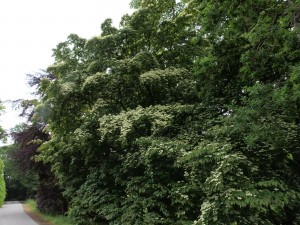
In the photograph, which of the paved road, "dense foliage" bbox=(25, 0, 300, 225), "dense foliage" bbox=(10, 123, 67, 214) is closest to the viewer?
"dense foliage" bbox=(25, 0, 300, 225)

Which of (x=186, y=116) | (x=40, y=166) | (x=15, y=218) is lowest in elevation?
(x=15, y=218)

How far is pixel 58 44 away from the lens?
1101 cm

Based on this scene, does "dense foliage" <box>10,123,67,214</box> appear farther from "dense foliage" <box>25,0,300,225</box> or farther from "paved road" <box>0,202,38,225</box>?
"dense foliage" <box>25,0,300,225</box>

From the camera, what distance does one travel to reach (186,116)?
27.1 feet

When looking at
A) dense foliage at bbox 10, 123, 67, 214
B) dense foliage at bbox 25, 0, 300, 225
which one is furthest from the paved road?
dense foliage at bbox 25, 0, 300, 225

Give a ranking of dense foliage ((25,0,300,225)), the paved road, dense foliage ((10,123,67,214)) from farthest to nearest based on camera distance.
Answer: dense foliage ((10,123,67,214)), the paved road, dense foliage ((25,0,300,225))

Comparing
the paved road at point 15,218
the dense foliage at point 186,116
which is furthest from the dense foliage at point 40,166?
the dense foliage at point 186,116

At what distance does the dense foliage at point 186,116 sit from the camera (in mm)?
5574

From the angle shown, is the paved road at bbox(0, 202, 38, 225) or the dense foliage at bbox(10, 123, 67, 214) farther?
the dense foliage at bbox(10, 123, 67, 214)

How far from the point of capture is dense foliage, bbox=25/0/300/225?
18.3 ft

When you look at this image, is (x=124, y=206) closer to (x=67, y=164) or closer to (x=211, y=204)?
(x=211, y=204)

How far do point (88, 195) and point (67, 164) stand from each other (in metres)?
2.71

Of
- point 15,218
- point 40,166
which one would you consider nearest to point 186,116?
point 40,166

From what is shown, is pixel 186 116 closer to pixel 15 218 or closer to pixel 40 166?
pixel 40 166
